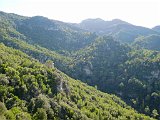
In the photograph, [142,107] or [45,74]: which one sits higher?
[45,74]

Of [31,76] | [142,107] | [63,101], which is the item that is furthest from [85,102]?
[142,107]

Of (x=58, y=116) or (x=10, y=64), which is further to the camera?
(x=10, y=64)

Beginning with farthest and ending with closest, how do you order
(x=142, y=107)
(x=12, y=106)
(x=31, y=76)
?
(x=142, y=107) → (x=31, y=76) → (x=12, y=106)

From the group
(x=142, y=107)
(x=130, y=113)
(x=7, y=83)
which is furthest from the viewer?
(x=142, y=107)

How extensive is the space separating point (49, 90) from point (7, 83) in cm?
1957

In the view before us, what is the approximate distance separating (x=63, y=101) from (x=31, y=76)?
49.7 feet

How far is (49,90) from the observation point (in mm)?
125438

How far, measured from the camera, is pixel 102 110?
487ft

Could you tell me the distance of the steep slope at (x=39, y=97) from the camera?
104 meters

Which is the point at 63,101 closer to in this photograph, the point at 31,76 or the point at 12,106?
the point at 31,76

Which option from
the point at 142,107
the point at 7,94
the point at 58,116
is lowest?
the point at 142,107

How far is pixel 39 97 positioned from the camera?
113 m

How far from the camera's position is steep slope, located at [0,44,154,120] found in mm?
104188

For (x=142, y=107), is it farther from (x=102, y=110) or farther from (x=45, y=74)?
(x=45, y=74)
